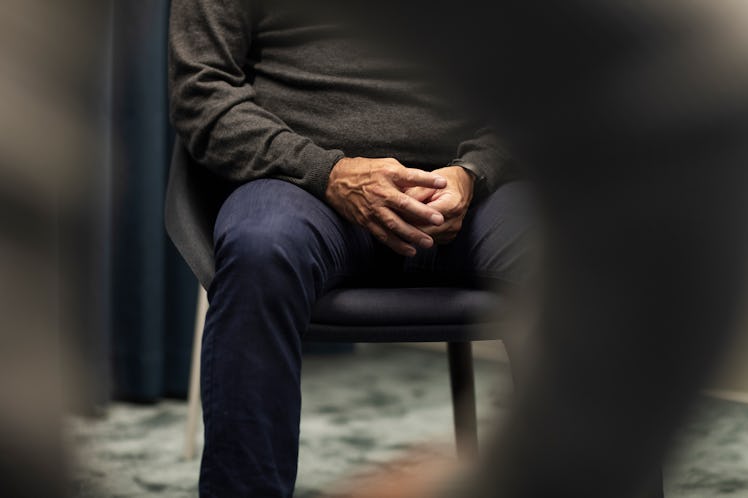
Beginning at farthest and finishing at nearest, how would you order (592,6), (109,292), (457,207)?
(109,292) → (457,207) → (592,6)

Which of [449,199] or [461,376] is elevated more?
[449,199]

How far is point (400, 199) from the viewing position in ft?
3.22

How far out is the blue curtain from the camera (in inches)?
70.9

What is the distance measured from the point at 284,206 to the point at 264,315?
0.44ft

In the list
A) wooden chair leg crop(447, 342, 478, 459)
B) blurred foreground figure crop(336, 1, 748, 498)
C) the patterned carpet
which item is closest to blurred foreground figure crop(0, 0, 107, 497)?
blurred foreground figure crop(336, 1, 748, 498)

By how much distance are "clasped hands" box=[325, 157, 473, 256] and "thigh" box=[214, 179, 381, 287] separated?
0.03m

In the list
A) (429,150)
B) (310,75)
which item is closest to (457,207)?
(429,150)

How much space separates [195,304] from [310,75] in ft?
3.29

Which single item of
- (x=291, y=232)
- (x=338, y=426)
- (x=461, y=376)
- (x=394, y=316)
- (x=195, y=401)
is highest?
(x=291, y=232)

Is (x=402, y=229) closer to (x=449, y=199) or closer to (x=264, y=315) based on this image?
(x=449, y=199)

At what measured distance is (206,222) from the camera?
1.10 metres

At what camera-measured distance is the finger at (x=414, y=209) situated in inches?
38.3

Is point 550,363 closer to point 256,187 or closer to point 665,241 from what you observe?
point 665,241

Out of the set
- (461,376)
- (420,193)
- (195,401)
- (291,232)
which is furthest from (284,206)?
(195,401)
